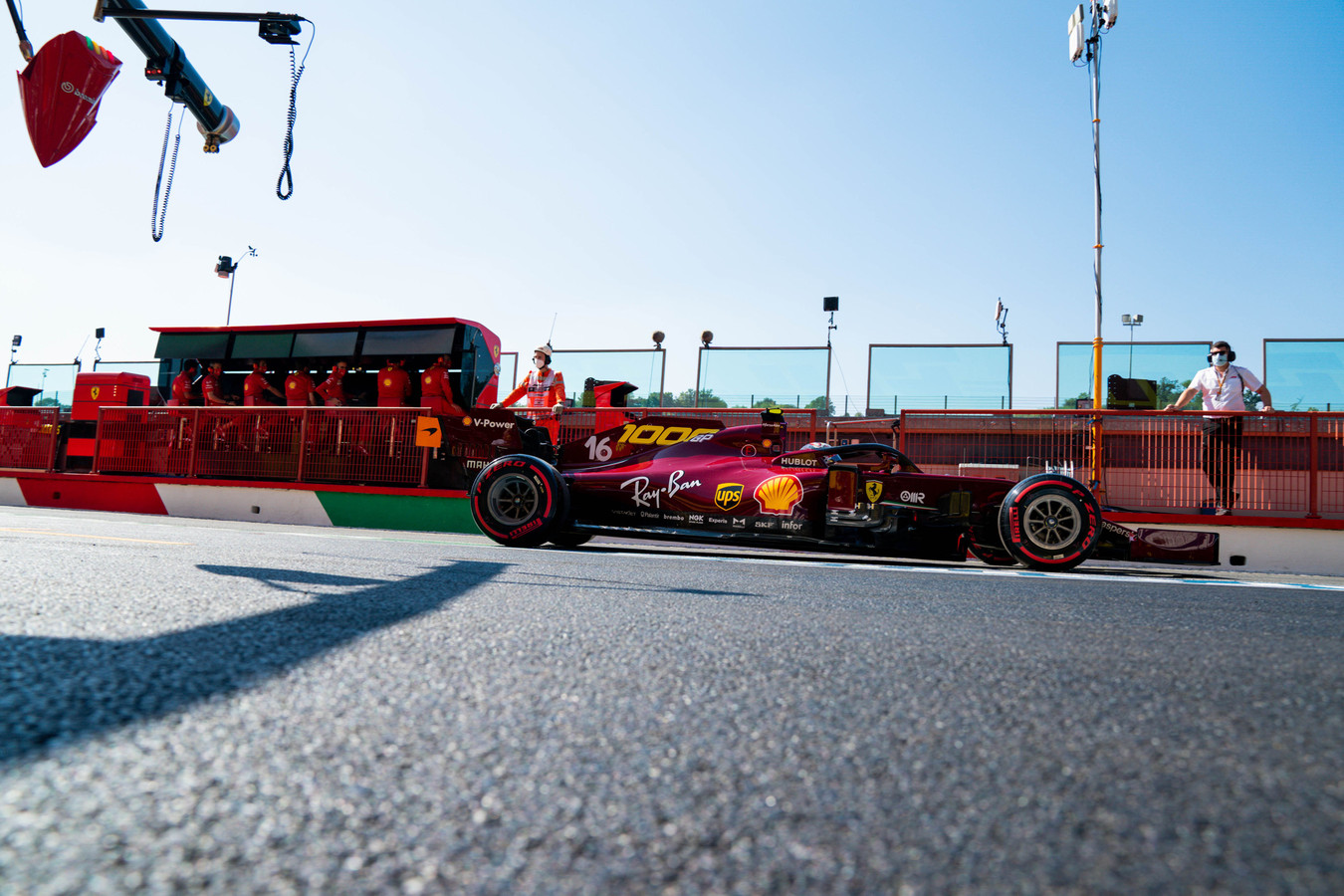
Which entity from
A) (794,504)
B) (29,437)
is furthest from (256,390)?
(794,504)

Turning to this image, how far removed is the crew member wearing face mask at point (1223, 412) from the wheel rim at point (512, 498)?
21.9 ft

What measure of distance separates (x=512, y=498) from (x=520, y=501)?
10cm

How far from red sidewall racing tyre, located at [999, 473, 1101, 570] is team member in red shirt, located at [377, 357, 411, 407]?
28.8 feet

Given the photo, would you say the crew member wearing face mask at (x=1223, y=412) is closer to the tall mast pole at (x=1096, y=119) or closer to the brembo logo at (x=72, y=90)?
the tall mast pole at (x=1096, y=119)

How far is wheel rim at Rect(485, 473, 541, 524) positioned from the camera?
606cm

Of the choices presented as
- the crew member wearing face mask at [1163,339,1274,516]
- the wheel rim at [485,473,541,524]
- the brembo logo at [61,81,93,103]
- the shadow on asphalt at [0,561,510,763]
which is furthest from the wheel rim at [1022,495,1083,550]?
the brembo logo at [61,81,93,103]

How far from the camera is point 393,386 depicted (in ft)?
36.6

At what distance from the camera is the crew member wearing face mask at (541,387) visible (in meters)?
9.37

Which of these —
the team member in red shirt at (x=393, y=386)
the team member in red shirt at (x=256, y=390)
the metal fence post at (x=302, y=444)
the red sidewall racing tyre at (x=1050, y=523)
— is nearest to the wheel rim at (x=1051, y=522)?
the red sidewall racing tyre at (x=1050, y=523)

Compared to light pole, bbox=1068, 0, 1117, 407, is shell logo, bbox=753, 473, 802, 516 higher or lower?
lower

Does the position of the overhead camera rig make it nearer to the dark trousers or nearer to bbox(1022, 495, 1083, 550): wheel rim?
bbox(1022, 495, 1083, 550): wheel rim

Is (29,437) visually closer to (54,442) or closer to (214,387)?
(54,442)

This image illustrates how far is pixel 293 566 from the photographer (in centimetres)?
317

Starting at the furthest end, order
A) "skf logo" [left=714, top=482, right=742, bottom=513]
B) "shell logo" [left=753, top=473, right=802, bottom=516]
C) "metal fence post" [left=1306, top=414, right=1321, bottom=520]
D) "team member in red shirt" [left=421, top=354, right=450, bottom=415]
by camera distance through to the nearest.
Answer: "team member in red shirt" [left=421, top=354, right=450, bottom=415]
"metal fence post" [left=1306, top=414, right=1321, bottom=520]
"skf logo" [left=714, top=482, right=742, bottom=513]
"shell logo" [left=753, top=473, right=802, bottom=516]
